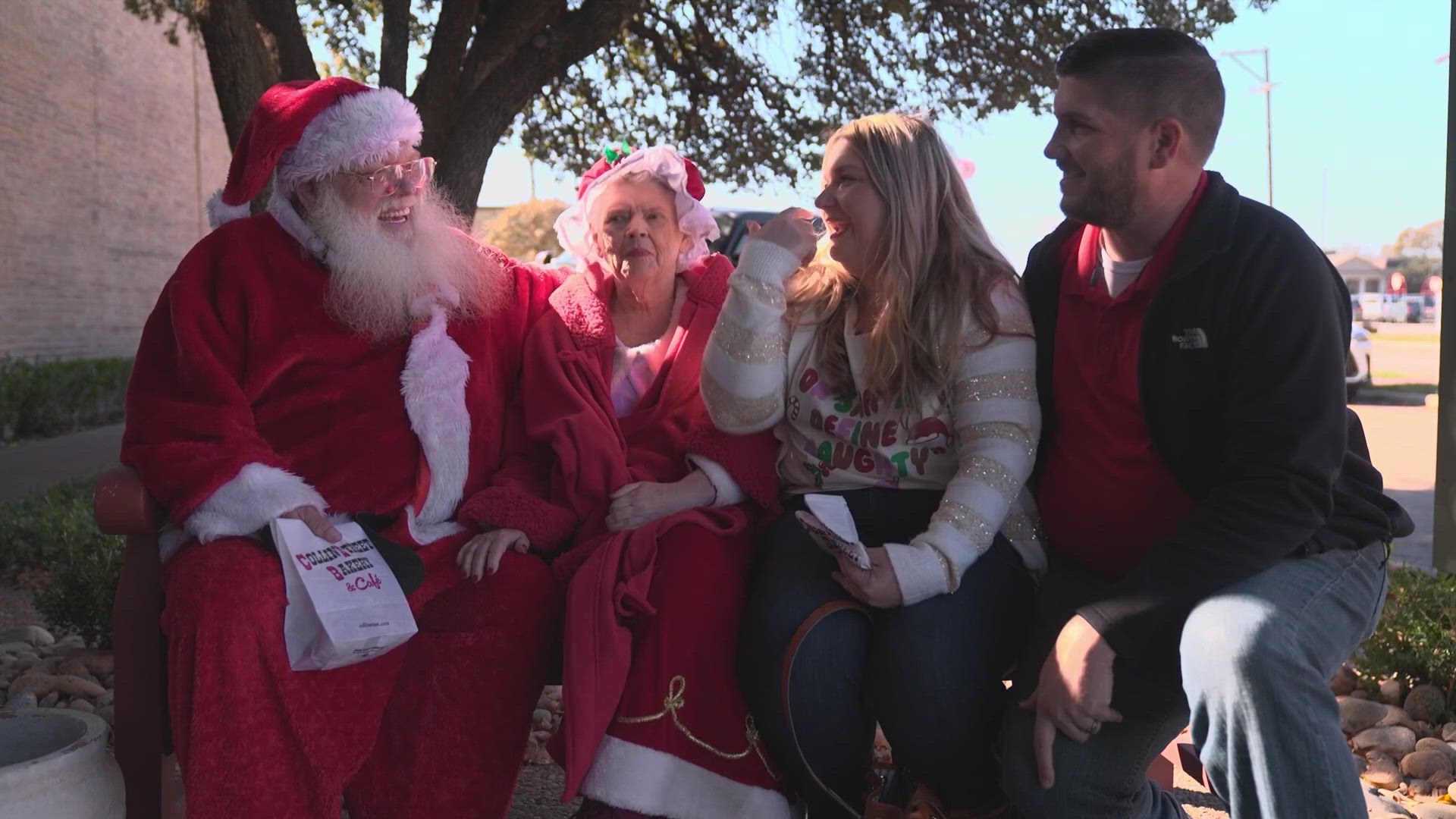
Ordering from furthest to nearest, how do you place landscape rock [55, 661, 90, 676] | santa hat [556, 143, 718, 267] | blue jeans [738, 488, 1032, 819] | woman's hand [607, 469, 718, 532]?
landscape rock [55, 661, 90, 676]
santa hat [556, 143, 718, 267]
woman's hand [607, 469, 718, 532]
blue jeans [738, 488, 1032, 819]

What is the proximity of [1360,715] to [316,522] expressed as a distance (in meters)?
3.20

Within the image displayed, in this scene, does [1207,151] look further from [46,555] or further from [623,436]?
[46,555]

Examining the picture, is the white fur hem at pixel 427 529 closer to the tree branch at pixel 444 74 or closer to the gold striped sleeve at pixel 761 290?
the gold striped sleeve at pixel 761 290

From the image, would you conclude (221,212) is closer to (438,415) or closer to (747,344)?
(438,415)

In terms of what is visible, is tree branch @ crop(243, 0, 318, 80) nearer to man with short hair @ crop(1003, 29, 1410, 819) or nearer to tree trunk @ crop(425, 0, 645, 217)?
tree trunk @ crop(425, 0, 645, 217)

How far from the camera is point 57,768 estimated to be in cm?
235

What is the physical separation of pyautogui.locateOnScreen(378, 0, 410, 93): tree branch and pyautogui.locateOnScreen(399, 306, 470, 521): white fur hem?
3.51m

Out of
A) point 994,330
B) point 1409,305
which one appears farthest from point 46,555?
point 1409,305

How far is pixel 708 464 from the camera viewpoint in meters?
2.96

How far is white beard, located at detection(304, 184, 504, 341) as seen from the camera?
10.1ft

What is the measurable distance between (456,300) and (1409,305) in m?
69.5

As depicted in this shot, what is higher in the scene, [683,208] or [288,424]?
[683,208]

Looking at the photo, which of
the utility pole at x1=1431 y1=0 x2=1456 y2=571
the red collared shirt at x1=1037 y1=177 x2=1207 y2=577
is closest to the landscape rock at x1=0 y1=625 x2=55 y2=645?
the red collared shirt at x1=1037 y1=177 x2=1207 y2=577

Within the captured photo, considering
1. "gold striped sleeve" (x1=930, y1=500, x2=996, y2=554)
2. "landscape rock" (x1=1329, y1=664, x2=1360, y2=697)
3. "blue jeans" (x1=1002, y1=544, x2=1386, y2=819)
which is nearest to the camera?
"blue jeans" (x1=1002, y1=544, x2=1386, y2=819)
